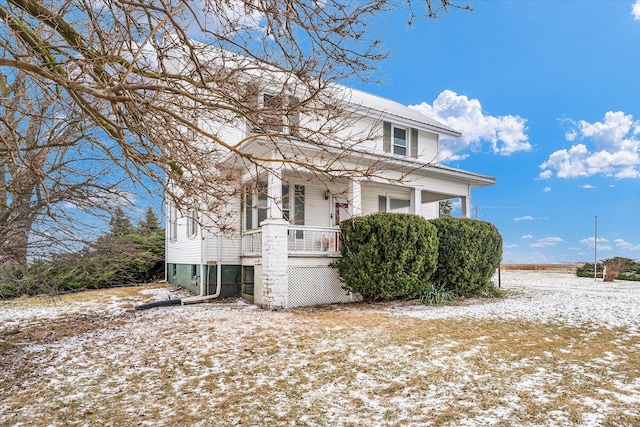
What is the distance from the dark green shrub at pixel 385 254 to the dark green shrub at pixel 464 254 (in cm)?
77

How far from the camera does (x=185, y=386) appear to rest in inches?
170

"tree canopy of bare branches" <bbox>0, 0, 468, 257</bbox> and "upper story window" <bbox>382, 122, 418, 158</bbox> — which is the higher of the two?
"upper story window" <bbox>382, 122, 418, 158</bbox>

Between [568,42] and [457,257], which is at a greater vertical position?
[568,42]

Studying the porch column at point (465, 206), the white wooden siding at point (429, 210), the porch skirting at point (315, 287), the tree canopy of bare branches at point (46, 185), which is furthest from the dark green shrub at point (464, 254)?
the tree canopy of bare branches at point (46, 185)

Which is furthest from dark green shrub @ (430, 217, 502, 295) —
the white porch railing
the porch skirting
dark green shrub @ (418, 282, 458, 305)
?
the white porch railing

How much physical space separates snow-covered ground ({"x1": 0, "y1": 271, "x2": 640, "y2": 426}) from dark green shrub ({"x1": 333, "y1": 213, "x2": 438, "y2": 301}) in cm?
108

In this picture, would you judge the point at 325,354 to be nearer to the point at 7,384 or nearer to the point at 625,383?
the point at 625,383

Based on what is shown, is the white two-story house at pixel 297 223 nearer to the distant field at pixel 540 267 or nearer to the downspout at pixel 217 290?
the downspout at pixel 217 290

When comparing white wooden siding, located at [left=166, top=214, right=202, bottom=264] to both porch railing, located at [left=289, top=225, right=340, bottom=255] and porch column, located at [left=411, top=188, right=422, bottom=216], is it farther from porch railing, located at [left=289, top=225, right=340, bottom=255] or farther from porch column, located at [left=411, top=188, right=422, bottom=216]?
porch column, located at [left=411, top=188, right=422, bottom=216]

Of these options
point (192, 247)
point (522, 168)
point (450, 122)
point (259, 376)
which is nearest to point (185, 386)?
point (259, 376)

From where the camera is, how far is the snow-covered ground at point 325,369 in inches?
140

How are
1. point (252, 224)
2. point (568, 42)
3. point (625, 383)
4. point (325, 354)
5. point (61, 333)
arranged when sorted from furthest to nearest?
point (568, 42) → point (252, 224) → point (61, 333) → point (325, 354) → point (625, 383)

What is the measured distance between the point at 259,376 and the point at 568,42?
56.1 ft

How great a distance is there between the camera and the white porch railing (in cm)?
1000
